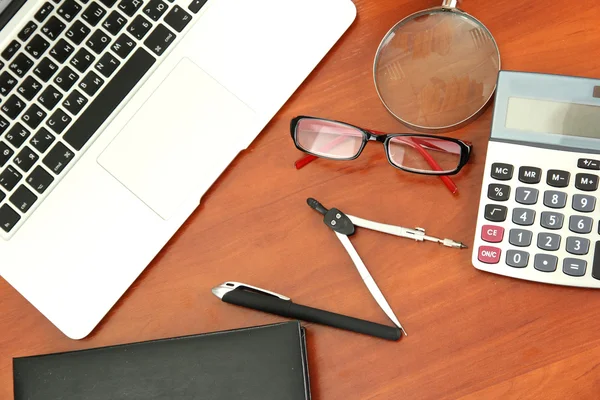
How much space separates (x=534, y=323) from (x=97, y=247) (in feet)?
1.41

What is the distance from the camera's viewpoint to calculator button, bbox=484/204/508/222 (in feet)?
1.94

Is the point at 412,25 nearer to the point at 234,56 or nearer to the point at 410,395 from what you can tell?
the point at 234,56

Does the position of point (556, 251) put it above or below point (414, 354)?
above

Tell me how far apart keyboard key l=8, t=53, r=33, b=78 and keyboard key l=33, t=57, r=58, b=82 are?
0.01 metres

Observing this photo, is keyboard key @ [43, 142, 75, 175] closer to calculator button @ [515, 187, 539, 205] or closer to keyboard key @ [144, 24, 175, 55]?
keyboard key @ [144, 24, 175, 55]

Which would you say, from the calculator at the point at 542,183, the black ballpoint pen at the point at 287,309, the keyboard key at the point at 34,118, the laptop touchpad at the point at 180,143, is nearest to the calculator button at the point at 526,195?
the calculator at the point at 542,183

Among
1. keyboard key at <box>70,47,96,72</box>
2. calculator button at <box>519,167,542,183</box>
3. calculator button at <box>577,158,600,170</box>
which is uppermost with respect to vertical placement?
calculator button at <box>577,158,600,170</box>

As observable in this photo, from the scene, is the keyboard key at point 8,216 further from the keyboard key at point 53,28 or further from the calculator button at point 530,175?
the calculator button at point 530,175

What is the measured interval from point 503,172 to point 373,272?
155mm

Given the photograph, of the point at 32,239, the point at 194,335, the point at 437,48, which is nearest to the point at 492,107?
the point at 437,48

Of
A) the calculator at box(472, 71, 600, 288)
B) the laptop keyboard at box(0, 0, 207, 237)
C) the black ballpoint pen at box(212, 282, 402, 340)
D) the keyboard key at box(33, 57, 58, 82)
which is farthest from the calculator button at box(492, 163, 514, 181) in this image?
the keyboard key at box(33, 57, 58, 82)

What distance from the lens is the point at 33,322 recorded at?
0.66 m

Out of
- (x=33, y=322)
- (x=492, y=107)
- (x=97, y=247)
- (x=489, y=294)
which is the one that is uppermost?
(x=492, y=107)

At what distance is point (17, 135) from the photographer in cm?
65
